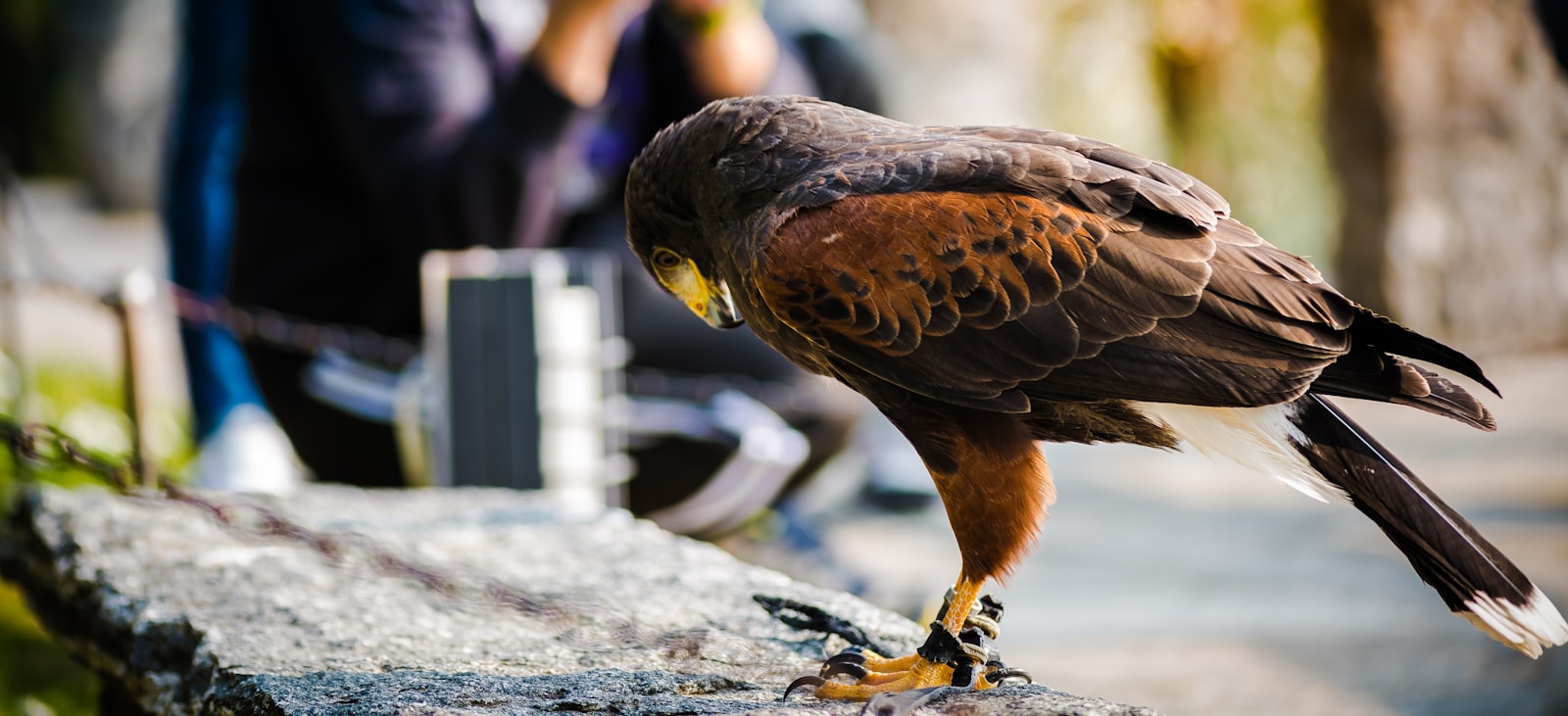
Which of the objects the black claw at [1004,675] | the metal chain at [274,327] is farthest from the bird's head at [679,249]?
the metal chain at [274,327]

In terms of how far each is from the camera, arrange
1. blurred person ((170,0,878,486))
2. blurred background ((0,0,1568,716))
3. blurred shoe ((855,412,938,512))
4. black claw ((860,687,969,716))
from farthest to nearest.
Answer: blurred shoe ((855,412,938,512)), blurred background ((0,0,1568,716)), blurred person ((170,0,878,486)), black claw ((860,687,969,716))

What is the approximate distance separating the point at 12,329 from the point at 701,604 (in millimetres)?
3252

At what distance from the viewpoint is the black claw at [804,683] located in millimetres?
2215

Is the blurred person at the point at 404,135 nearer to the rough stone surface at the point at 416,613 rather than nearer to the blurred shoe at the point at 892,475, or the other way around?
the rough stone surface at the point at 416,613

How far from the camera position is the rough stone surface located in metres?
2.21

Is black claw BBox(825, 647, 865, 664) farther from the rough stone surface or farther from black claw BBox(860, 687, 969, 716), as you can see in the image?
black claw BBox(860, 687, 969, 716)

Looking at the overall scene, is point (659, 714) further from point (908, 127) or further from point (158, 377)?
point (158, 377)

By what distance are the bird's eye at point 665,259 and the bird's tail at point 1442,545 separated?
1254mm

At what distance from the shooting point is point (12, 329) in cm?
481

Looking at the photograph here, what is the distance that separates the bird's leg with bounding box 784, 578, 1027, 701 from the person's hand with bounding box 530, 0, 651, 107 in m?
2.53

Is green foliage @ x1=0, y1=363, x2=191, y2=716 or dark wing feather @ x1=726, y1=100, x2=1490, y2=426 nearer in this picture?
dark wing feather @ x1=726, y1=100, x2=1490, y2=426

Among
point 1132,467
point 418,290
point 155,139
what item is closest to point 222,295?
point 418,290

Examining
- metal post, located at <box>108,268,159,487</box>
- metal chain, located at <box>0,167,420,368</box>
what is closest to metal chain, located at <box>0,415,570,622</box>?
metal post, located at <box>108,268,159,487</box>

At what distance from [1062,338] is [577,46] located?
2.51 m
